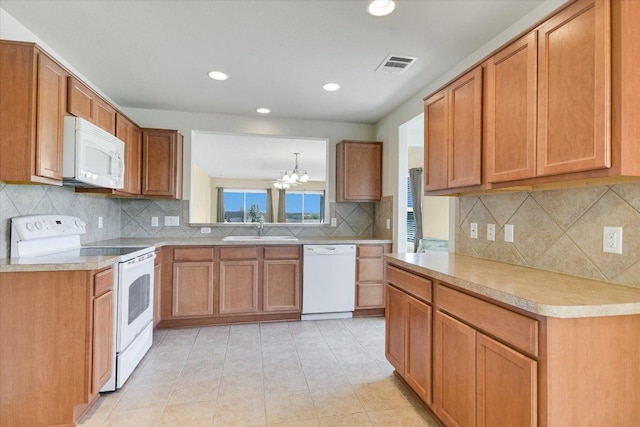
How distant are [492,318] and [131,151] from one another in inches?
137

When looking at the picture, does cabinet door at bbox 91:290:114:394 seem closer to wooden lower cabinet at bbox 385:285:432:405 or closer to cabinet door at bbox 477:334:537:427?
wooden lower cabinet at bbox 385:285:432:405

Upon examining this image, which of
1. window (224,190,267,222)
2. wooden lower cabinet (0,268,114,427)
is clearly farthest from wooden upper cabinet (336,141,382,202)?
window (224,190,267,222)

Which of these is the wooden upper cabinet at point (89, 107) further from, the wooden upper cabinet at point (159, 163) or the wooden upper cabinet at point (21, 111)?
the wooden upper cabinet at point (159, 163)

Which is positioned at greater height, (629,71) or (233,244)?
(629,71)

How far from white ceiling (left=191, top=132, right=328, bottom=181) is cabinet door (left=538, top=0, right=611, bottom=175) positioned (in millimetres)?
3159

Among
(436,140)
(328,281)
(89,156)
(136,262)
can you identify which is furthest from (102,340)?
(436,140)

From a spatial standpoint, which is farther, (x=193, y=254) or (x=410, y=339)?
(x=193, y=254)

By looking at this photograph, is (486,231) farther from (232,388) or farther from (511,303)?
(232,388)

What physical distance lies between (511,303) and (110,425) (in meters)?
2.18

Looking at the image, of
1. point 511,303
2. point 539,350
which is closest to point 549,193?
point 511,303

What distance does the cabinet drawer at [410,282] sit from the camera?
6.19 ft

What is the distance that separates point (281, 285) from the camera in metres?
3.63

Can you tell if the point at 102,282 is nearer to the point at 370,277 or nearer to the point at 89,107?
the point at 89,107

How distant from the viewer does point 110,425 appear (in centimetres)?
185
